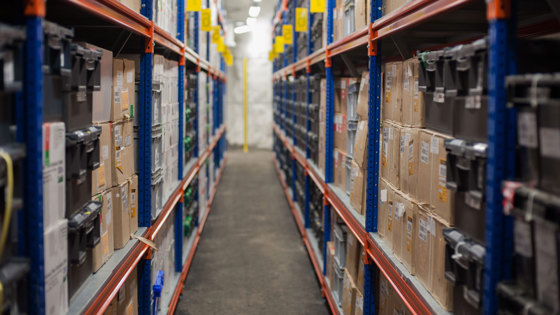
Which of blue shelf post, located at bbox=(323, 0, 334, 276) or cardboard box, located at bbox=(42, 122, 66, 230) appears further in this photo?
blue shelf post, located at bbox=(323, 0, 334, 276)

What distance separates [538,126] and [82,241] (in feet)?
5.25

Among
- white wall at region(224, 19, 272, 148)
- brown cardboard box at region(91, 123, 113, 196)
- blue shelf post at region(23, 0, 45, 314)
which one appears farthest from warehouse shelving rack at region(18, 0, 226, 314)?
white wall at region(224, 19, 272, 148)

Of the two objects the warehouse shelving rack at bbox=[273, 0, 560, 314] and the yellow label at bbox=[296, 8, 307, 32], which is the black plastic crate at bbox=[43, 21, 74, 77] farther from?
the yellow label at bbox=[296, 8, 307, 32]

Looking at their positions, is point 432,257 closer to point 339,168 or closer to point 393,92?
point 393,92

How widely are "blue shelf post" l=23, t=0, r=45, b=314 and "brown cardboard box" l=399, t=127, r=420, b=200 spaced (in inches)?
56.3

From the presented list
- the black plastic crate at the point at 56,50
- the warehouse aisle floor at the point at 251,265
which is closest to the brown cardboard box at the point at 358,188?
the warehouse aisle floor at the point at 251,265

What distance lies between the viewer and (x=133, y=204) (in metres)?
2.68

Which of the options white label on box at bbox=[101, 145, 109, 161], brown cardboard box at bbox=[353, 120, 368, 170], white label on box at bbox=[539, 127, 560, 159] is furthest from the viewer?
brown cardboard box at bbox=[353, 120, 368, 170]

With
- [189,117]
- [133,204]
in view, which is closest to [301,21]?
[189,117]

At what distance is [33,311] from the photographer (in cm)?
143

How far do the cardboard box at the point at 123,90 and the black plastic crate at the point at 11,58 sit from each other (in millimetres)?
1002

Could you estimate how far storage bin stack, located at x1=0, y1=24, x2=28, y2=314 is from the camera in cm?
126

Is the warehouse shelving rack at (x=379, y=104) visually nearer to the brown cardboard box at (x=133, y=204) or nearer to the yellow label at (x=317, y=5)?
the yellow label at (x=317, y=5)

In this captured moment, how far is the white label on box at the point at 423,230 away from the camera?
200 cm
